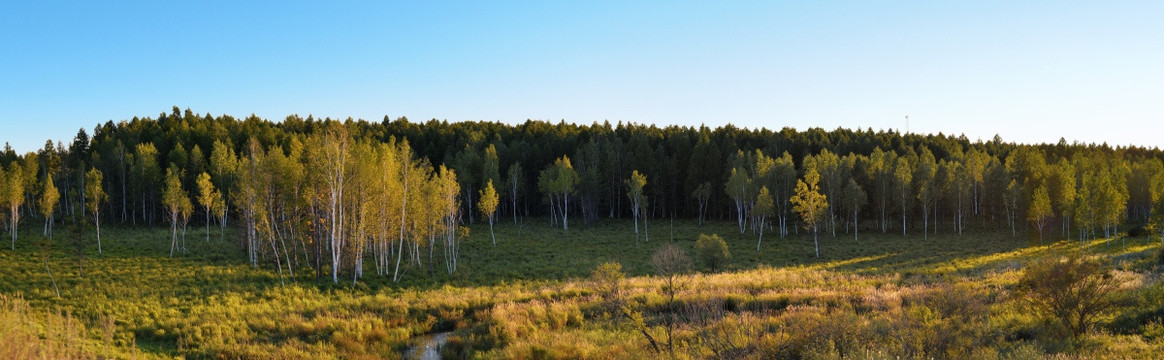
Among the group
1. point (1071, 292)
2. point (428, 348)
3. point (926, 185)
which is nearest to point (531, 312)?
point (428, 348)

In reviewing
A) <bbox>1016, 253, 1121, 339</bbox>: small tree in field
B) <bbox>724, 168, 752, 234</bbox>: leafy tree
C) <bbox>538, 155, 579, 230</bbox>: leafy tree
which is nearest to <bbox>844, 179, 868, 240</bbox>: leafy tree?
<bbox>724, 168, 752, 234</bbox>: leafy tree

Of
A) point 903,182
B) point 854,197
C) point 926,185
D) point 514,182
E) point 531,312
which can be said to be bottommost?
point 531,312

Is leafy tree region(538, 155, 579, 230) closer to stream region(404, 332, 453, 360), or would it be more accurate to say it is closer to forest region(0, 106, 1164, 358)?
forest region(0, 106, 1164, 358)

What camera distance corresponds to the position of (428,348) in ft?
57.1

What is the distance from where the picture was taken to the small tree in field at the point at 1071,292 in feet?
41.4

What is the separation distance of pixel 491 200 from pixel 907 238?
4411cm

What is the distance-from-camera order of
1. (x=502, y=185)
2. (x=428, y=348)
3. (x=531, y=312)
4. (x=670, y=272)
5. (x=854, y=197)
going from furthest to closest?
(x=502, y=185), (x=854, y=197), (x=531, y=312), (x=428, y=348), (x=670, y=272)

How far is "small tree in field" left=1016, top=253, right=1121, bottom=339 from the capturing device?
1262 centimetres

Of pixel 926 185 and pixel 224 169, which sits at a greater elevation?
pixel 224 169

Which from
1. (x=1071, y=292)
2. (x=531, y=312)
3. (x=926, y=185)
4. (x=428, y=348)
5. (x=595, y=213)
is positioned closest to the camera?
(x=1071, y=292)

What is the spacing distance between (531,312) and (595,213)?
57149mm

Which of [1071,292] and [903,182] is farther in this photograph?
[903,182]

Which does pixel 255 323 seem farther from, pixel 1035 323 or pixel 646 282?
pixel 1035 323

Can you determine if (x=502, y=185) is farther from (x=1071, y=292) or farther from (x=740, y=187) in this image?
(x=1071, y=292)
